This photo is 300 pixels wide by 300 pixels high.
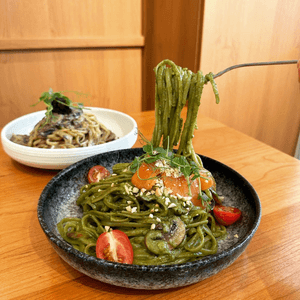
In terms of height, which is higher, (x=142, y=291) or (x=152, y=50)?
(x=152, y=50)

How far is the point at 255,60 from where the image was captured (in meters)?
3.32

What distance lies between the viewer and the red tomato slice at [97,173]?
1.32 meters

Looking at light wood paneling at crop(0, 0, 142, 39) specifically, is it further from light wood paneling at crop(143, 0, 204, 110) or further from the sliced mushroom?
the sliced mushroom

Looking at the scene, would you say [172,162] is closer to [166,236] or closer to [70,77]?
[166,236]

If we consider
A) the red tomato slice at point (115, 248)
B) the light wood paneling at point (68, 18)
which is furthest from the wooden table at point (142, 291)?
the light wood paneling at point (68, 18)

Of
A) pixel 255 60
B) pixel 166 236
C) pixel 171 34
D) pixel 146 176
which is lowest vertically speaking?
pixel 166 236

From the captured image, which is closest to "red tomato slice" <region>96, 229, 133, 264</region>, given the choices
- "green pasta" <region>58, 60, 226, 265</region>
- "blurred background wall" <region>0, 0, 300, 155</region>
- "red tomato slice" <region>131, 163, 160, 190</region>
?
"green pasta" <region>58, 60, 226, 265</region>

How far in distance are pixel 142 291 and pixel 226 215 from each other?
43 cm

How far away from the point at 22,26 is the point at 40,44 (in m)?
0.26

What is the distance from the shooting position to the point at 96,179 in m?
1.32

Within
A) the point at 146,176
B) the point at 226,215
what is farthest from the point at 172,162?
the point at 226,215

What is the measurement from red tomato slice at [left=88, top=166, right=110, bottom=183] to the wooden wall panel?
2.62 metres

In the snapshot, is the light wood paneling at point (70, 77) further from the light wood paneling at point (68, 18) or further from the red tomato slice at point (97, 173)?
the red tomato slice at point (97, 173)

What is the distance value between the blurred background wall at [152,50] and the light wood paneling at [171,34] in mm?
11
